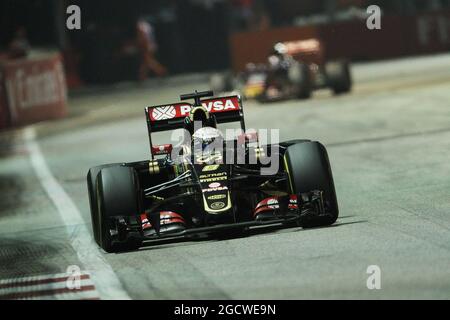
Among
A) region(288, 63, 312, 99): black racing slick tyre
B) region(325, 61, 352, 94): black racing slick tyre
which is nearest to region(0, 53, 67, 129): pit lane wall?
region(288, 63, 312, 99): black racing slick tyre

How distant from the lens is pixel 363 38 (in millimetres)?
44125

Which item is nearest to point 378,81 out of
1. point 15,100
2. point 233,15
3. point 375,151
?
point 15,100

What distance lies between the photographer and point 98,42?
1880 inches

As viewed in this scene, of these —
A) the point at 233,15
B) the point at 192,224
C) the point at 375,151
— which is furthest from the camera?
the point at 233,15

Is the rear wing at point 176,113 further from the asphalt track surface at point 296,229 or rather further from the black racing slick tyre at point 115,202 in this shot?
the black racing slick tyre at point 115,202

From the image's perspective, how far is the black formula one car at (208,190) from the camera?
958 centimetres

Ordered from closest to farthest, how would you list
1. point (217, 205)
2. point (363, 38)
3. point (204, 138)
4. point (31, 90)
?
point (217, 205) < point (204, 138) < point (31, 90) < point (363, 38)

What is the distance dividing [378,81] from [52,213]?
20241 millimetres

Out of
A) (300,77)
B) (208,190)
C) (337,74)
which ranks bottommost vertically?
(337,74)

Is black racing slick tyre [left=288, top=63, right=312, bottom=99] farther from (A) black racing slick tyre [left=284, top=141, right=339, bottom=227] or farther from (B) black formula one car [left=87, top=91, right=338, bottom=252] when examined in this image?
(A) black racing slick tyre [left=284, top=141, right=339, bottom=227]

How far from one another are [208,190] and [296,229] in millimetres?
830

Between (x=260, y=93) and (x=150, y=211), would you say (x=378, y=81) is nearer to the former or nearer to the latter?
(x=260, y=93)

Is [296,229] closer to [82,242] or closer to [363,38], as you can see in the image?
[82,242]

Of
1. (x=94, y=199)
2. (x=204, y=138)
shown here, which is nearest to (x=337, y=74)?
(x=204, y=138)
